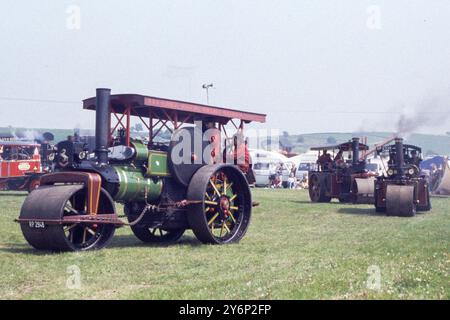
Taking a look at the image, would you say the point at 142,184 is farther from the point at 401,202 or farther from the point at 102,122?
the point at 401,202

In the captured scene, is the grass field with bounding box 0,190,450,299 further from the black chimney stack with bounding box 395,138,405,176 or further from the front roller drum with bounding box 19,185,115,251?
the black chimney stack with bounding box 395,138,405,176

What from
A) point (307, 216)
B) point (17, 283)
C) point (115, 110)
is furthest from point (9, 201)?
point (17, 283)

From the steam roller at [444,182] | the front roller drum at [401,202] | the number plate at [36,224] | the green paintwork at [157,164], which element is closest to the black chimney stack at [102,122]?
the green paintwork at [157,164]

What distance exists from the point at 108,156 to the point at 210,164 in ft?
5.93

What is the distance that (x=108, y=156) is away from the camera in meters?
10.0

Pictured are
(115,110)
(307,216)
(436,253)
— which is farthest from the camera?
(307,216)

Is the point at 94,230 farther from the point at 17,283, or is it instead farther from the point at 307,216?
the point at 307,216

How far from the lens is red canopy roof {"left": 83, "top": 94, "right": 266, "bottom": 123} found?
10.0m

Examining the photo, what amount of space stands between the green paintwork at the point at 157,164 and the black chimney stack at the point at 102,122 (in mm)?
804

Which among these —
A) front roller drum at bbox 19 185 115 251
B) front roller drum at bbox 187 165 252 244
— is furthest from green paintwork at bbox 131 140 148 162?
front roller drum at bbox 19 185 115 251

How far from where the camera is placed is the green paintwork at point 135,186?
9844 millimetres

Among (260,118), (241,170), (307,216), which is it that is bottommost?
(307,216)

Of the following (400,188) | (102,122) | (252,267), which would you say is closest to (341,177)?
(400,188)

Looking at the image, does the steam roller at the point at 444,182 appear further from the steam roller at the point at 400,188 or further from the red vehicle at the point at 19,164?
the red vehicle at the point at 19,164
